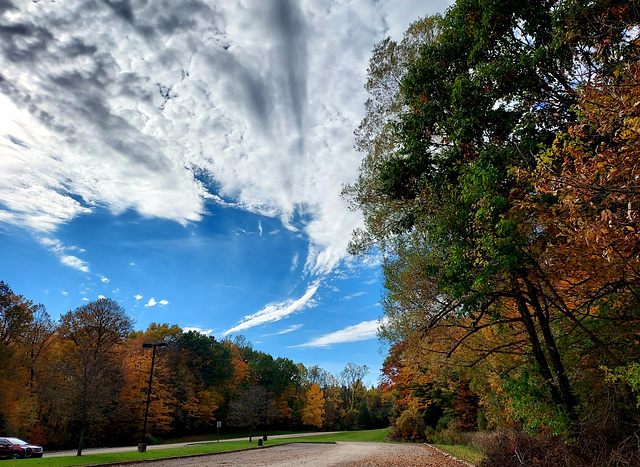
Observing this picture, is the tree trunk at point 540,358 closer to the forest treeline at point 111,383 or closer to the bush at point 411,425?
the forest treeline at point 111,383

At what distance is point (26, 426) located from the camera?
29.5 m

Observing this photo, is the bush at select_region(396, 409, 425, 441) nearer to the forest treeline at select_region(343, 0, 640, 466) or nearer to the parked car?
the forest treeline at select_region(343, 0, 640, 466)

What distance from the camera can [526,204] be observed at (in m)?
6.26

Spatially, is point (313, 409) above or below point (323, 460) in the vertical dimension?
above

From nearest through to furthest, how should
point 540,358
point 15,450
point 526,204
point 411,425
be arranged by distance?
1. point 526,204
2. point 540,358
3. point 15,450
4. point 411,425

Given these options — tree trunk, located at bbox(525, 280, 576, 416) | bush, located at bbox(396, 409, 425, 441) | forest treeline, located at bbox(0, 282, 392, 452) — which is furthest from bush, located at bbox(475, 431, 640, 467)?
bush, located at bbox(396, 409, 425, 441)

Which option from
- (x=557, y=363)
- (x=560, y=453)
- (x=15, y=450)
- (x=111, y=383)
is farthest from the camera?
(x=111, y=383)

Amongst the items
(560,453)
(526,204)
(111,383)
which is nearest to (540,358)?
(560,453)

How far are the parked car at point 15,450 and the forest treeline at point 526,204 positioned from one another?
952 inches

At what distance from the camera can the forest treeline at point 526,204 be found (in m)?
5.91

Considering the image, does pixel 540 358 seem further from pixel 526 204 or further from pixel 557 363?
pixel 526 204

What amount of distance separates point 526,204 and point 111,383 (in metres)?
31.2

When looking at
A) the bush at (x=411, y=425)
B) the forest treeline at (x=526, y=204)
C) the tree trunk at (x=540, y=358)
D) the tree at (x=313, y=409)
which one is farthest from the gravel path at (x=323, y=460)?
the tree at (x=313, y=409)

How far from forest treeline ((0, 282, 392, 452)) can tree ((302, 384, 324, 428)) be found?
0.18 metres
